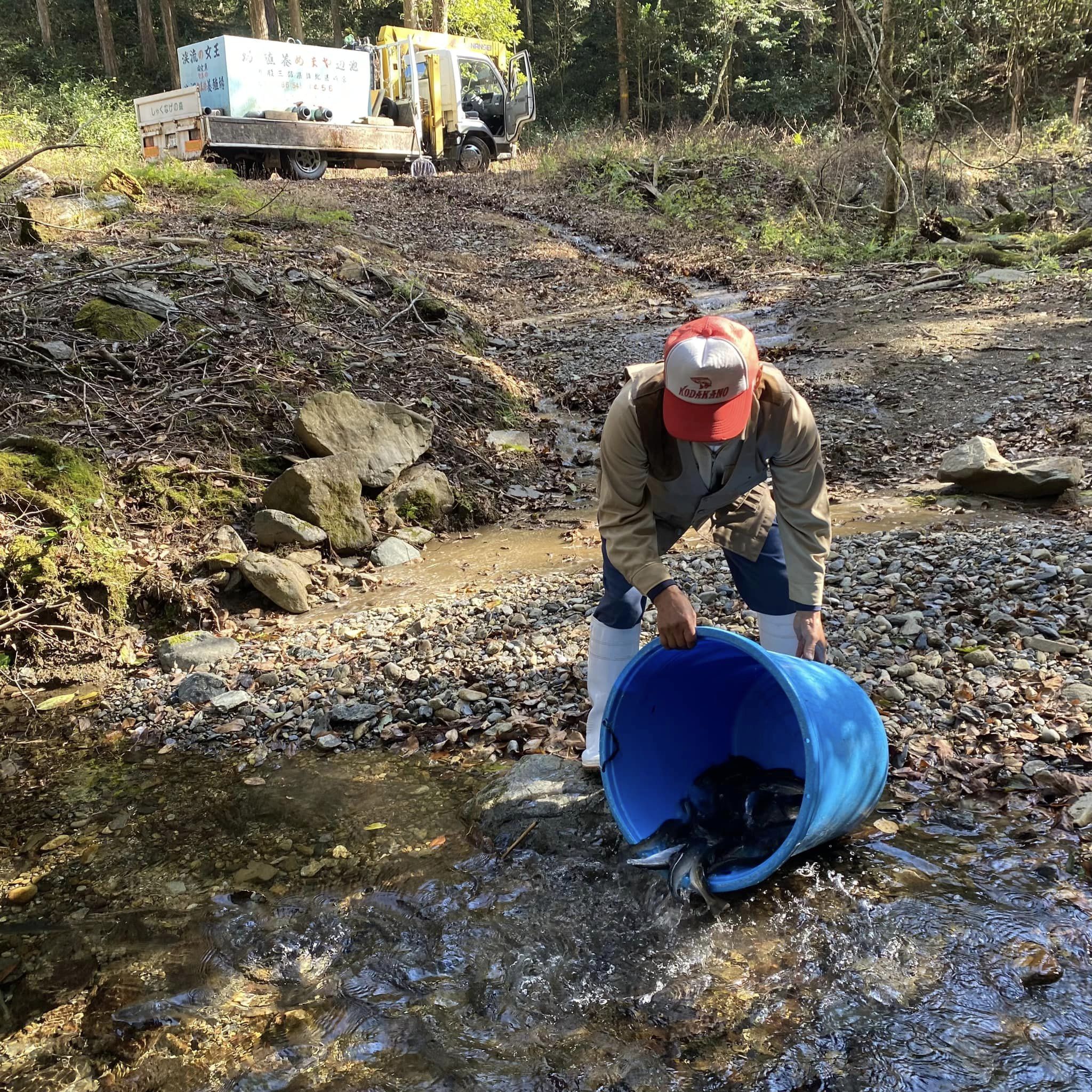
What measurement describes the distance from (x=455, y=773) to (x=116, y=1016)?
1348mm

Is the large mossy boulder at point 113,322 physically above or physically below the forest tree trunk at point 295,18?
below

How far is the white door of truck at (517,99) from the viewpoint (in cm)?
1947

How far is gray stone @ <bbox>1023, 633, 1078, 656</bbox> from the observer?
350 cm

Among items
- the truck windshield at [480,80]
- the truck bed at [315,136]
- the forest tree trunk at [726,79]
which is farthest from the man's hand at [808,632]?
the forest tree trunk at [726,79]

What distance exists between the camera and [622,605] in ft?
8.95

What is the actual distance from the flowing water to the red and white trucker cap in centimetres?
131

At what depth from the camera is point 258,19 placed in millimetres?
18594

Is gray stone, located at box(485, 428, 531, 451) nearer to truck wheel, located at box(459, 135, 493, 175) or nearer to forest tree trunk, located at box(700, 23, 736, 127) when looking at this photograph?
truck wheel, located at box(459, 135, 493, 175)

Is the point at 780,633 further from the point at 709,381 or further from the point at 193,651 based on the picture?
the point at 193,651

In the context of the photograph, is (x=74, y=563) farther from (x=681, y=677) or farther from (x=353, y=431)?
(x=681, y=677)

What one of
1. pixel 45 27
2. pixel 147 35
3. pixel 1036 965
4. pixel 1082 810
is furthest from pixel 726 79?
pixel 1036 965

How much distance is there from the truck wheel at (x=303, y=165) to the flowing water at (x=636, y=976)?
15.5 m

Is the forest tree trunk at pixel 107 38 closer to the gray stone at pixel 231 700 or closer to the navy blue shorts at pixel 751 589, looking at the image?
the gray stone at pixel 231 700

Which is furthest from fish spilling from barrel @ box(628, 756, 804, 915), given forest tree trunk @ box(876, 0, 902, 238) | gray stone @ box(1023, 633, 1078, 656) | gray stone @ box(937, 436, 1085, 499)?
forest tree trunk @ box(876, 0, 902, 238)
